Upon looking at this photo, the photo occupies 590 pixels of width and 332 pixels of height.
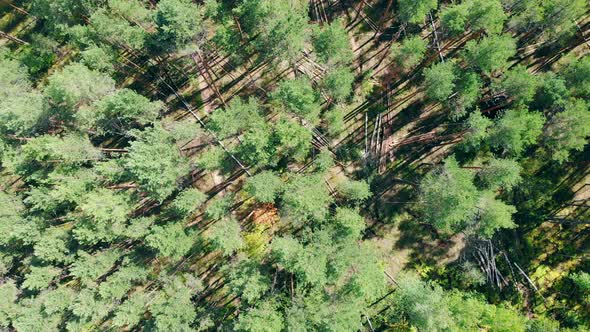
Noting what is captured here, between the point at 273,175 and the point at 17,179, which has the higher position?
the point at 17,179

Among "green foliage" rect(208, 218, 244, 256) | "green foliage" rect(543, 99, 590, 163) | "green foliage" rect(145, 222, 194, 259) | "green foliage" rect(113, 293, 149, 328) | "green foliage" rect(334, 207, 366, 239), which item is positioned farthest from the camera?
"green foliage" rect(113, 293, 149, 328)

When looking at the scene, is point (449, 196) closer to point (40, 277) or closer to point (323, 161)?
point (323, 161)

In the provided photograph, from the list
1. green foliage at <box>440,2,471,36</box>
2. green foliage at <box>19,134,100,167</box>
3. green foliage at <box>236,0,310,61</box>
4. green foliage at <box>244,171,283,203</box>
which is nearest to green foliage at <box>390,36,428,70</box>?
green foliage at <box>440,2,471,36</box>

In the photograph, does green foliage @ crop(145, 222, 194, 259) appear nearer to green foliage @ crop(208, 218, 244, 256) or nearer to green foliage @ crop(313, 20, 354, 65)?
green foliage @ crop(208, 218, 244, 256)

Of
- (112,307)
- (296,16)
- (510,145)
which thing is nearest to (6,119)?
(112,307)

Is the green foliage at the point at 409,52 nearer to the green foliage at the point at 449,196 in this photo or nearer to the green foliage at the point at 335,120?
the green foliage at the point at 335,120

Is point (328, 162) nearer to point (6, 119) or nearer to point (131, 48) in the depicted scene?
point (131, 48)
